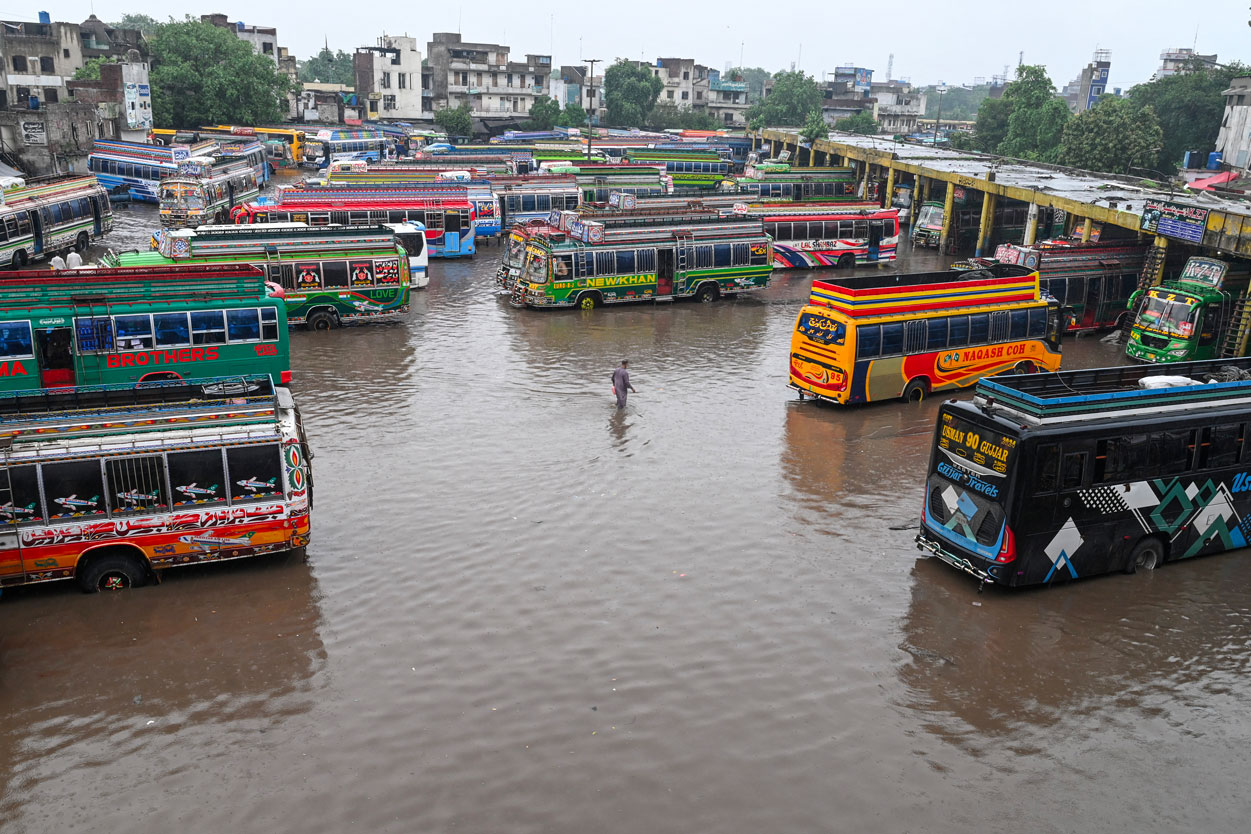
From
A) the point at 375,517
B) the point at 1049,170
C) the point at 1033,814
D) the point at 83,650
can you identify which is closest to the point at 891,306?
the point at 375,517

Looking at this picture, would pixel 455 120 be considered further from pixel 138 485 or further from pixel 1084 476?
pixel 1084 476

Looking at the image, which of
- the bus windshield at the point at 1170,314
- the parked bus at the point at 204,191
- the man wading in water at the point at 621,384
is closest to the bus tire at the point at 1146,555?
the man wading in water at the point at 621,384

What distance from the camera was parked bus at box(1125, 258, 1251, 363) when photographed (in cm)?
2389

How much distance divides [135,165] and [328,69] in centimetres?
11110

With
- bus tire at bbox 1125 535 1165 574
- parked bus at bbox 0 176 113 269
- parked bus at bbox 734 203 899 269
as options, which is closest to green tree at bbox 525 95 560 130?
parked bus at bbox 0 176 113 269

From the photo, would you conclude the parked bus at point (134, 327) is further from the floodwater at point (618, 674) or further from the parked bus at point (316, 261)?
the parked bus at point (316, 261)

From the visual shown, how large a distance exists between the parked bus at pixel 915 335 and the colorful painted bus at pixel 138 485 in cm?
1193

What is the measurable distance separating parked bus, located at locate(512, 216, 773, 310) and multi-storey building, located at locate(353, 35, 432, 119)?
72048 millimetres

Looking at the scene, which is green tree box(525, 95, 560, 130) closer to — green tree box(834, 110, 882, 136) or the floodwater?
green tree box(834, 110, 882, 136)

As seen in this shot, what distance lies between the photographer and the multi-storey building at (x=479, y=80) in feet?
314

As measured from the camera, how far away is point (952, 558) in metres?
12.8

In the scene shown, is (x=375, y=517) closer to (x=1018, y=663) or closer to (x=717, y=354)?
(x=1018, y=663)

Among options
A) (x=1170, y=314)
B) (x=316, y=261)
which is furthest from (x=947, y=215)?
(x=316, y=261)

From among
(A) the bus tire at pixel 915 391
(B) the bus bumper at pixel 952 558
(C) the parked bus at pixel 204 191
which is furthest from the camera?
(C) the parked bus at pixel 204 191
